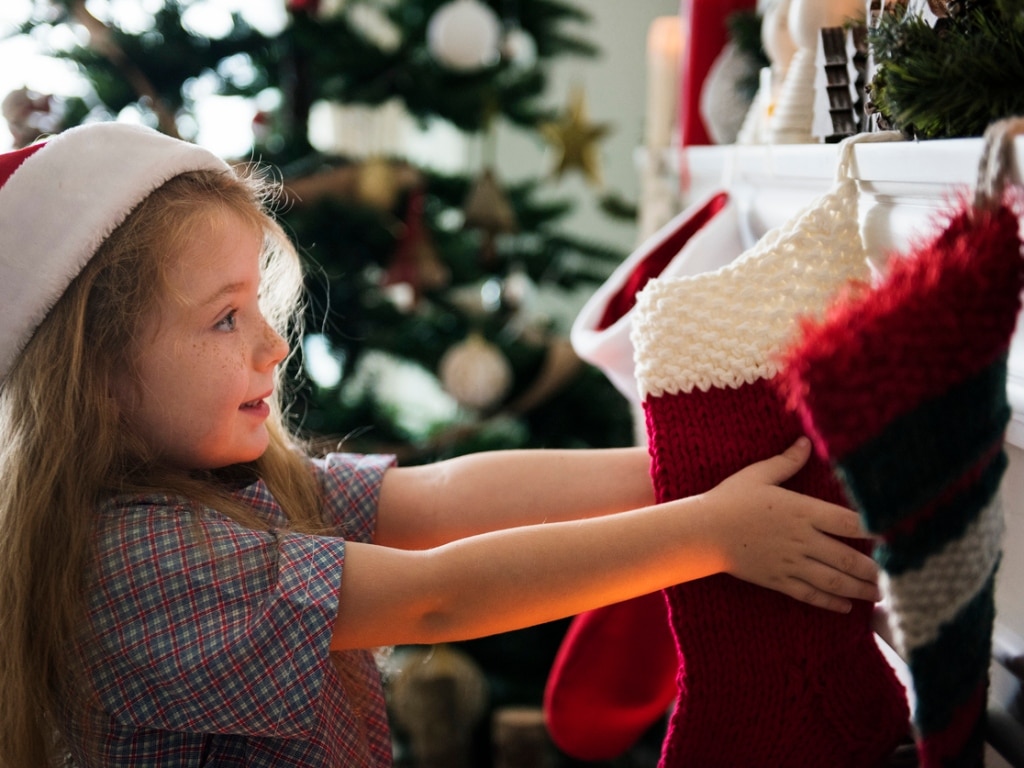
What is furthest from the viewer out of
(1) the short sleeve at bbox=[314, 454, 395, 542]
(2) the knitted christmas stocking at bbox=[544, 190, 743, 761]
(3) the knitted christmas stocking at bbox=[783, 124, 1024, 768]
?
(2) the knitted christmas stocking at bbox=[544, 190, 743, 761]

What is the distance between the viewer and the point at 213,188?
29.2 inches

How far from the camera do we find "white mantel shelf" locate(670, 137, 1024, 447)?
48cm

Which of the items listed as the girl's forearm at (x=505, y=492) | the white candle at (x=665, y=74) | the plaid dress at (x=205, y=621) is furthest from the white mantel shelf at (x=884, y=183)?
the white candle at (x=665, y=74)

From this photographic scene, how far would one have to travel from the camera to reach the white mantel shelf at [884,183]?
0.48 metres

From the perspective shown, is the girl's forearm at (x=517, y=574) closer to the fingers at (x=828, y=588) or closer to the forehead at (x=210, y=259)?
the fingers at (x=828, y=588)

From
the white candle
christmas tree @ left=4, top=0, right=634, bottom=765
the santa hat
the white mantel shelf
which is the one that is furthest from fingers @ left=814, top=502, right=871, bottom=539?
the white candle

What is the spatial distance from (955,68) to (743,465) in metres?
0.28

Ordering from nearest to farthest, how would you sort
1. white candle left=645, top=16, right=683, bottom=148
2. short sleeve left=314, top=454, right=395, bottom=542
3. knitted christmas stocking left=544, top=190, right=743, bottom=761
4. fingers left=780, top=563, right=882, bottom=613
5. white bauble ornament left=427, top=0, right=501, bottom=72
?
fingers left=780, top=563, right=882, bottom=613 < short sleeve left=314, top=454, right=395, bottom=542 < knitted christmas stocking left=544, top=190, right=743, bottom=761 < white bauble ornament left=427, top=0, right=501, bottom=72 < white candle left=645, top=16, right=683, bottom=148

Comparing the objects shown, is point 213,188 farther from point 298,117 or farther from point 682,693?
point 298,117

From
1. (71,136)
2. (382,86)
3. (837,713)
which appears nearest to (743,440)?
(837,713)

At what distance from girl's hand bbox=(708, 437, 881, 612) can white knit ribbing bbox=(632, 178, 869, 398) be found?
0.29 feet

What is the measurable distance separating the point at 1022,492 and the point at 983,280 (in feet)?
0.58

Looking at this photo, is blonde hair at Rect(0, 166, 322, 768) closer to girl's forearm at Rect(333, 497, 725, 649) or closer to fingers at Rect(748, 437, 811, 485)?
girl's forearm at Rect(333, 497, 725, 649)

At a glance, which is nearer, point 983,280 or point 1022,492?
point 983,280
